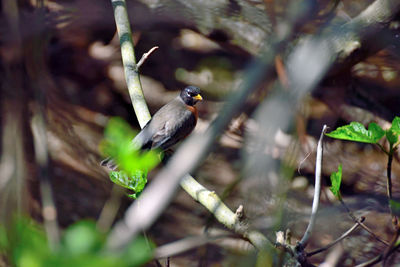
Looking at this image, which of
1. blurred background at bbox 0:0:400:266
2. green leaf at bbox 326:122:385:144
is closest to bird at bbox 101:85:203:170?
blurred background at bbox 0:0:400:266

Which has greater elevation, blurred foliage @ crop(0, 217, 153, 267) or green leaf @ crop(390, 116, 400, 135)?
blurred foliage @ crop(0, 217, 153, 267)

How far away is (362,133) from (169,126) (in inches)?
87.1

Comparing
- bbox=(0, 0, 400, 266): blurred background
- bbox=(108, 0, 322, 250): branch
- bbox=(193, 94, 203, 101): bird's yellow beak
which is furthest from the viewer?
bbox=(0, 0, 400, 266): blurred background

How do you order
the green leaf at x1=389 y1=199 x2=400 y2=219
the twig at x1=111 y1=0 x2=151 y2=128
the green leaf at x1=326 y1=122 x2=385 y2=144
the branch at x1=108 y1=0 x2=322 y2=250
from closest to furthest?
the branch at x1=108 y1=0 x2=322 y2=250 → the green leaf at x1=389 y1=199 x2=400 y2=219 → the green leaf at x1=326 y1=122 x2=385 y2=144 → the twig at x1=111 y1=0 x2=151 y2=128

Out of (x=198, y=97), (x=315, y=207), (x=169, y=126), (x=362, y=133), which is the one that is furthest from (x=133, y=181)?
(x=198, y=97)

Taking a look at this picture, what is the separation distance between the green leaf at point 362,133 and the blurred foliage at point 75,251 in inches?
36.7

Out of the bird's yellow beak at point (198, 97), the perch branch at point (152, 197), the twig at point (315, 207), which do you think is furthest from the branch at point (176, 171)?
the bird's yellow beak at point (198, 97)

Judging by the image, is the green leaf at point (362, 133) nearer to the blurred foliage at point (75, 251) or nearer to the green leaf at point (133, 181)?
the green leaf at point (133, 181)

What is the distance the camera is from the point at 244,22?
4703 millimetres

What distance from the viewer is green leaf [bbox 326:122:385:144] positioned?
155 centimetres

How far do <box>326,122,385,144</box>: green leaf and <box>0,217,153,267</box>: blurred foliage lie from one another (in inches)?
36.7

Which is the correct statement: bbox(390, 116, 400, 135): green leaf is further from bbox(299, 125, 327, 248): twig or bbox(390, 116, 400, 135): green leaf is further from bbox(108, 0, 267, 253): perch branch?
bbox(108, 0, 267, 253): perch branch

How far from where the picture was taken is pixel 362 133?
5.19ft

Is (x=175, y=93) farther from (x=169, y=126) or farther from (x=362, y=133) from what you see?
(x=362, y=133)
